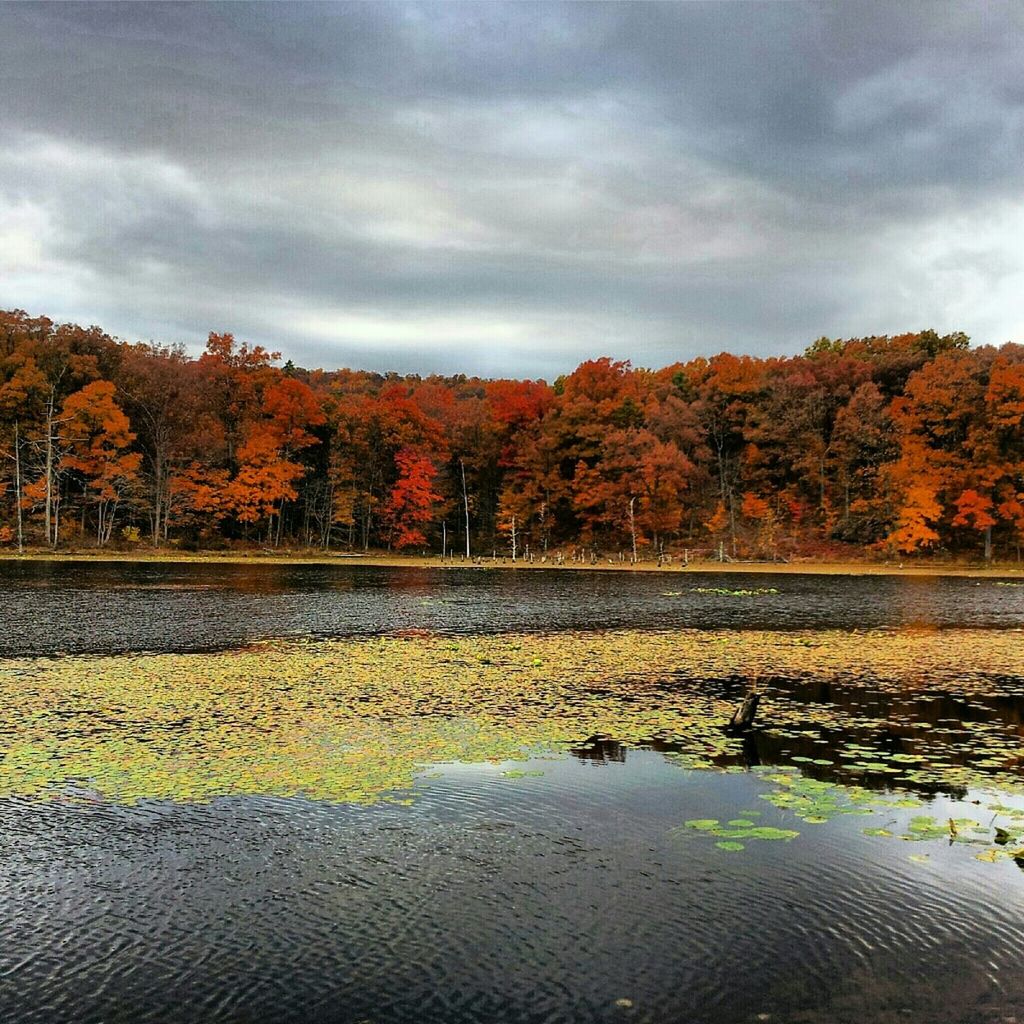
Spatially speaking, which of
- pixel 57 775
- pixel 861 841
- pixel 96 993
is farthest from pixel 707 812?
pixel 57 775

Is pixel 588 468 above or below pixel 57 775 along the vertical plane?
above

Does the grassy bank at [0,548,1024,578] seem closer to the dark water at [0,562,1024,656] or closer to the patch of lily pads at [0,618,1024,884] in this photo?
the dark water at [0,562,1024,656]

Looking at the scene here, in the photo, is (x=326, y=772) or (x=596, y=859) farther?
(x=326, y=772)

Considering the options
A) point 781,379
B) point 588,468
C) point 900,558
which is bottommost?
point 900,558

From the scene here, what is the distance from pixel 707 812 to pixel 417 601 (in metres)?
21.3

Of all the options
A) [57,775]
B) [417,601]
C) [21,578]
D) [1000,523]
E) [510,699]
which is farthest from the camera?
[1000,523]

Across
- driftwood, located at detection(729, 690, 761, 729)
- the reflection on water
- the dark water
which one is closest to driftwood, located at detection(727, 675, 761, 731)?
driftwood, located at detection(729, 690, 761, 729)

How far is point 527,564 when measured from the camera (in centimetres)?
5800

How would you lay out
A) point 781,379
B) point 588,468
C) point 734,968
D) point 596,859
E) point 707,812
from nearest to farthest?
1. point 734,968
2. point 596,859
3. point 707,812
4. point 588,468
5. point 781,379

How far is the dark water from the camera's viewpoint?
19.2 metres

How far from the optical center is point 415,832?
21.8ft

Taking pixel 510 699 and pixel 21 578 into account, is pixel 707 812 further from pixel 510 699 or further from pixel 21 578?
pixel 21 578

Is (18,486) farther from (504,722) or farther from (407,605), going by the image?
(504,722)

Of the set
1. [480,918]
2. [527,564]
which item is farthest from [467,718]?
[527,564]
